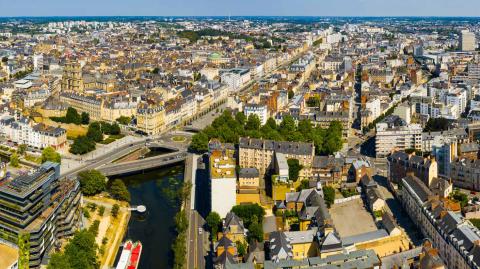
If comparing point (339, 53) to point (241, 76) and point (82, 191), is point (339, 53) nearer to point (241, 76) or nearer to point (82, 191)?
point (241, 76)

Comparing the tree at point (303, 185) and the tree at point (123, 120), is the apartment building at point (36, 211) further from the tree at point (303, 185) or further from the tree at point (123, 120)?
the tree at point (123, 120)

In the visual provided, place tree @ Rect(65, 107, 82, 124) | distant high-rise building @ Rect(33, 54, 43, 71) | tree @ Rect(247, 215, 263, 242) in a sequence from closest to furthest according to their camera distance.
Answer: tree @ Rect(247, 215, 263, 242) → tree @ Rect(65, 107, 82, 124) → distant high-rise building @ Rect(33, 54, 43, 71)

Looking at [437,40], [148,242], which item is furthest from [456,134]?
[437,40]

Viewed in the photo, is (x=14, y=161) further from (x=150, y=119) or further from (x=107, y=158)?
(x=150, y=119)

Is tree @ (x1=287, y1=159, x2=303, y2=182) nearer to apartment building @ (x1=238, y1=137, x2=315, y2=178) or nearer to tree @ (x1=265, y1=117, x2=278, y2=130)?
apartment building @ (x1=238, y1=137, x2=315, y2=178)

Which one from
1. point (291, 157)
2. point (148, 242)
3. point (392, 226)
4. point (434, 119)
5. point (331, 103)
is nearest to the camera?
point (392, 226)

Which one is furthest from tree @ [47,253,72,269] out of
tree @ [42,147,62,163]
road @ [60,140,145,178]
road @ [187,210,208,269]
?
tree @ [42,147,62,163]

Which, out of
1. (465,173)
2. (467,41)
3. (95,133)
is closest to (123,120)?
(95,133)
